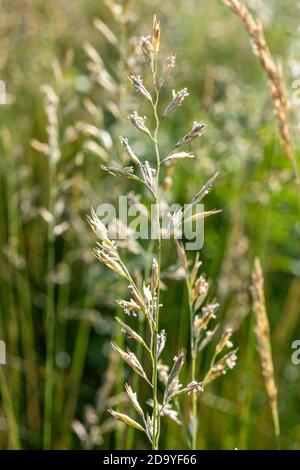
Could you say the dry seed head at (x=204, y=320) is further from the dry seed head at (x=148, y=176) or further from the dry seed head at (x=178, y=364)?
the dry seed head at (x=148, y=176)

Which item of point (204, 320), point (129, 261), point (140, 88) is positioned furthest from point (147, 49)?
point (129, 261)

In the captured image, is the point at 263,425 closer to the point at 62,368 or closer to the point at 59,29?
the point at 62,368

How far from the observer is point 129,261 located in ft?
7.47

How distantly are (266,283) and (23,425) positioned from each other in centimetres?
99

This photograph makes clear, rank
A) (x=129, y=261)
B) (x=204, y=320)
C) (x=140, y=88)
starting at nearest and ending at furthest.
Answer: (x=140, y=88) < (x=204, y=320) < (x=129, y=261)

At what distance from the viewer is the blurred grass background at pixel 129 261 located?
6.22 ft

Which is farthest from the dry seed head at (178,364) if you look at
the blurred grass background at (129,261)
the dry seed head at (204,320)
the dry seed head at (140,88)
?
the blurred grass background at (129,261)

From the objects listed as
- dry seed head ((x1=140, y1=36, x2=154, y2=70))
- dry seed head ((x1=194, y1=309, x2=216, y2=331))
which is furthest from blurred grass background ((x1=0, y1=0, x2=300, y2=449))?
dry seed head ((x1=140, y1=36, x2=154, y2=70))

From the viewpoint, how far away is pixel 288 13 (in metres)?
2.19

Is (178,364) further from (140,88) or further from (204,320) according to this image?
(140,88)

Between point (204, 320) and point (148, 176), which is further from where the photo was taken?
point (204, 320)

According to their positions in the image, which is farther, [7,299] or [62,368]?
[7,299]
